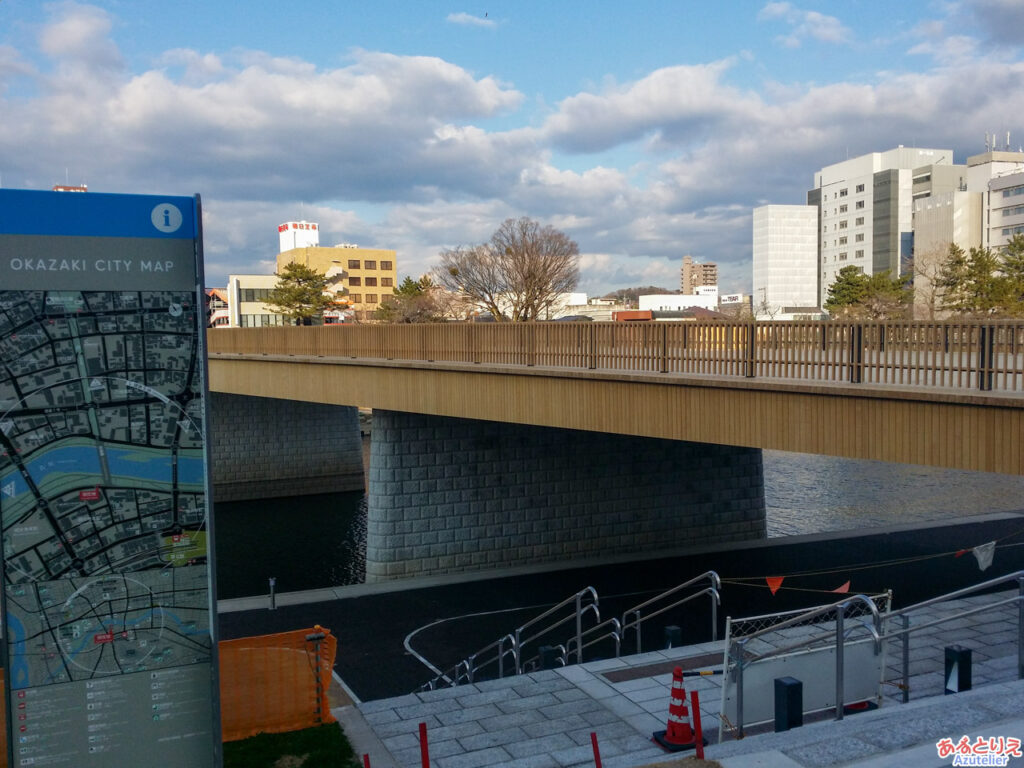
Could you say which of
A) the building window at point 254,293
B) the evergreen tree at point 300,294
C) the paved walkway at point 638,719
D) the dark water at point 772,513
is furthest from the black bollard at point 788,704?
the building window at point 254,293

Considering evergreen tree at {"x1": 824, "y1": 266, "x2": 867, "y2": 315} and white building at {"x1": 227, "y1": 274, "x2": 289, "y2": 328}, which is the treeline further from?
white building at {"x1": 227, "y1": 274, "x2": 289, "y2": 328}

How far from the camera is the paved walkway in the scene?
6.91m

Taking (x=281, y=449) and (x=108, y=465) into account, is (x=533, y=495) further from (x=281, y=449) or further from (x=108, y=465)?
(x=281, y=449)

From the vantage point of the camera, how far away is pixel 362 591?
20.5 metres

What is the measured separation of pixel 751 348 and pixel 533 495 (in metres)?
10.4

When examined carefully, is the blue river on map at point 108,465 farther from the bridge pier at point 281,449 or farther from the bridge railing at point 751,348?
the bridge pier at point 281,449

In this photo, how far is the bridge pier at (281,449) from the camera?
40.0 metres

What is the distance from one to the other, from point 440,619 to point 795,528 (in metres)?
15.5

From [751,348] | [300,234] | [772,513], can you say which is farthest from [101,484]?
[300,234]

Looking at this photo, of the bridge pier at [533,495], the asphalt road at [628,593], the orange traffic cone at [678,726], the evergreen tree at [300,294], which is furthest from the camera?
the evergreen tree at [300,294]

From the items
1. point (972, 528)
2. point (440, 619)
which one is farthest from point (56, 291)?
point (972, 528)

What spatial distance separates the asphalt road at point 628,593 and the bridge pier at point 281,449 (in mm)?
21167

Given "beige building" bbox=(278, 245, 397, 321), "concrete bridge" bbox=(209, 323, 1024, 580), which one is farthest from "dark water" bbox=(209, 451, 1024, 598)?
"beige building" bbox=(278, 245, 397, 321)

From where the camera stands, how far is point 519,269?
60.4 metres
